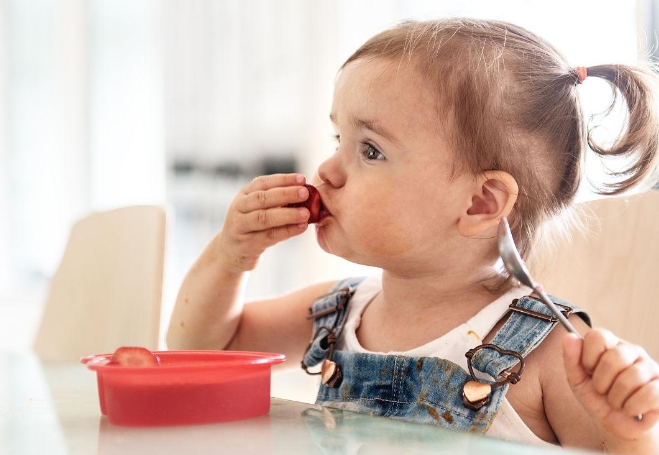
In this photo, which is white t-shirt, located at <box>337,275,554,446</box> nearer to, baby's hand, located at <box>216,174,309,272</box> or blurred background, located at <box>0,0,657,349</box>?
baby's hand, located at <box>216,174,309,272</box>

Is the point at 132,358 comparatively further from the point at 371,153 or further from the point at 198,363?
the point at 371,153

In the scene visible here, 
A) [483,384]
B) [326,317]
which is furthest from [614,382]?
[326,317]

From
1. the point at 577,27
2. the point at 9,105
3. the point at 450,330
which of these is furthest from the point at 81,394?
the point at 9,105

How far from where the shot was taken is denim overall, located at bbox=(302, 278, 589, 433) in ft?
2.79

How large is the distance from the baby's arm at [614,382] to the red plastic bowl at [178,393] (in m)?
0.27

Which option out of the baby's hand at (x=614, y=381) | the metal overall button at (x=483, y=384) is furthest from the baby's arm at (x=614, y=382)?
the metal overall button at (x=483, y=384)

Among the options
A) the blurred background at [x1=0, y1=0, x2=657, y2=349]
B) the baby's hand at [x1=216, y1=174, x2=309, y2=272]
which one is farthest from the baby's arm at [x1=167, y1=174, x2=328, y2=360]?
the blurred background at [x1=0, y1=0, x2=657, y2=349]

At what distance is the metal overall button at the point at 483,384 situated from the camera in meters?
0.83

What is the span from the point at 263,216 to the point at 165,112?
84.3 inches

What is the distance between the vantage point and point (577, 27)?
2035 millimetres

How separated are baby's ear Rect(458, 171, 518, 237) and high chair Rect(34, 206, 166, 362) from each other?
524 mm

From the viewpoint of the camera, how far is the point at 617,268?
1004mm

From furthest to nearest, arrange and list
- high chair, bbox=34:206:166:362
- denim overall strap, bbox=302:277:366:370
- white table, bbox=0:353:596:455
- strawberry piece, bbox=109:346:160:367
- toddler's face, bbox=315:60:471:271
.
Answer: high chair, bbox=34:206:166:362
denim overall strap, bbox=302:277:366:370
toddler's face, bbox=315:60:471:271
strawberry piece, bbox=109:346:160:367
white table, bbox=0:353:596:455

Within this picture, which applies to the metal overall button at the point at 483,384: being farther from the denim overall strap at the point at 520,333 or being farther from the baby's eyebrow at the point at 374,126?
the baby's eyebrow at the point at 374,126
